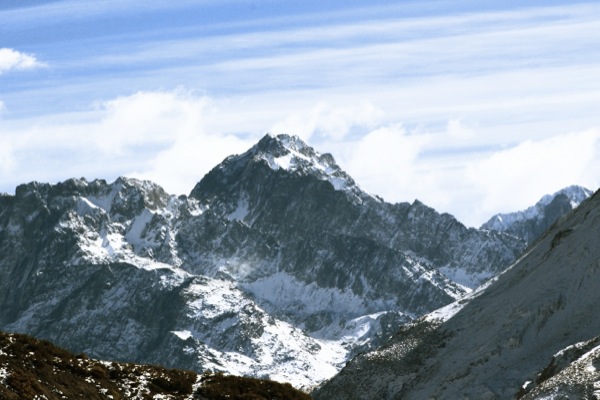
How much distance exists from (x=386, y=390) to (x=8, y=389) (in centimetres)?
10147

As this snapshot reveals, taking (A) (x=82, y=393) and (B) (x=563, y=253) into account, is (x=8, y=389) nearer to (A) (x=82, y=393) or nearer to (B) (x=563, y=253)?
(A) (x=82, y=393)

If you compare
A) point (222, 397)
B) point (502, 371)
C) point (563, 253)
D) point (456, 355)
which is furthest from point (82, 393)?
point (563, 253)

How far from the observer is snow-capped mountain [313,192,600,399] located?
443 feet

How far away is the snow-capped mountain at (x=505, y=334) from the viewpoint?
13488 cm

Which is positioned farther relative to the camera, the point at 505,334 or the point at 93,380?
the point at 505,334

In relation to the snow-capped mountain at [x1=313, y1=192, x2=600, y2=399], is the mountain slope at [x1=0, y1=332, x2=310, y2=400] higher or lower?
lower

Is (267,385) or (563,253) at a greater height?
(563,253)

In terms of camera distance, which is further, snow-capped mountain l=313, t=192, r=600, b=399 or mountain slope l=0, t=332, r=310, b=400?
snow-capped mountain l=313, t=192, r=600, b=399

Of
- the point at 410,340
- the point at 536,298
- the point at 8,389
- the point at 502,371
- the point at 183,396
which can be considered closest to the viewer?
the point at 8,389

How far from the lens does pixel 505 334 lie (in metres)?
144

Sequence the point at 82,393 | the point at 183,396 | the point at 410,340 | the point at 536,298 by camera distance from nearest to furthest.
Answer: the point at 82,393 → the point at 183,396 → the point at 536,298 → the point at 410,340

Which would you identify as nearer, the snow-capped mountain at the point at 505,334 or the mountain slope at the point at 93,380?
the mountain slope at the point at 93,380

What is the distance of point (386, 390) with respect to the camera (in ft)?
500

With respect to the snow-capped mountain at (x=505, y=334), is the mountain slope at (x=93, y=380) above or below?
below
